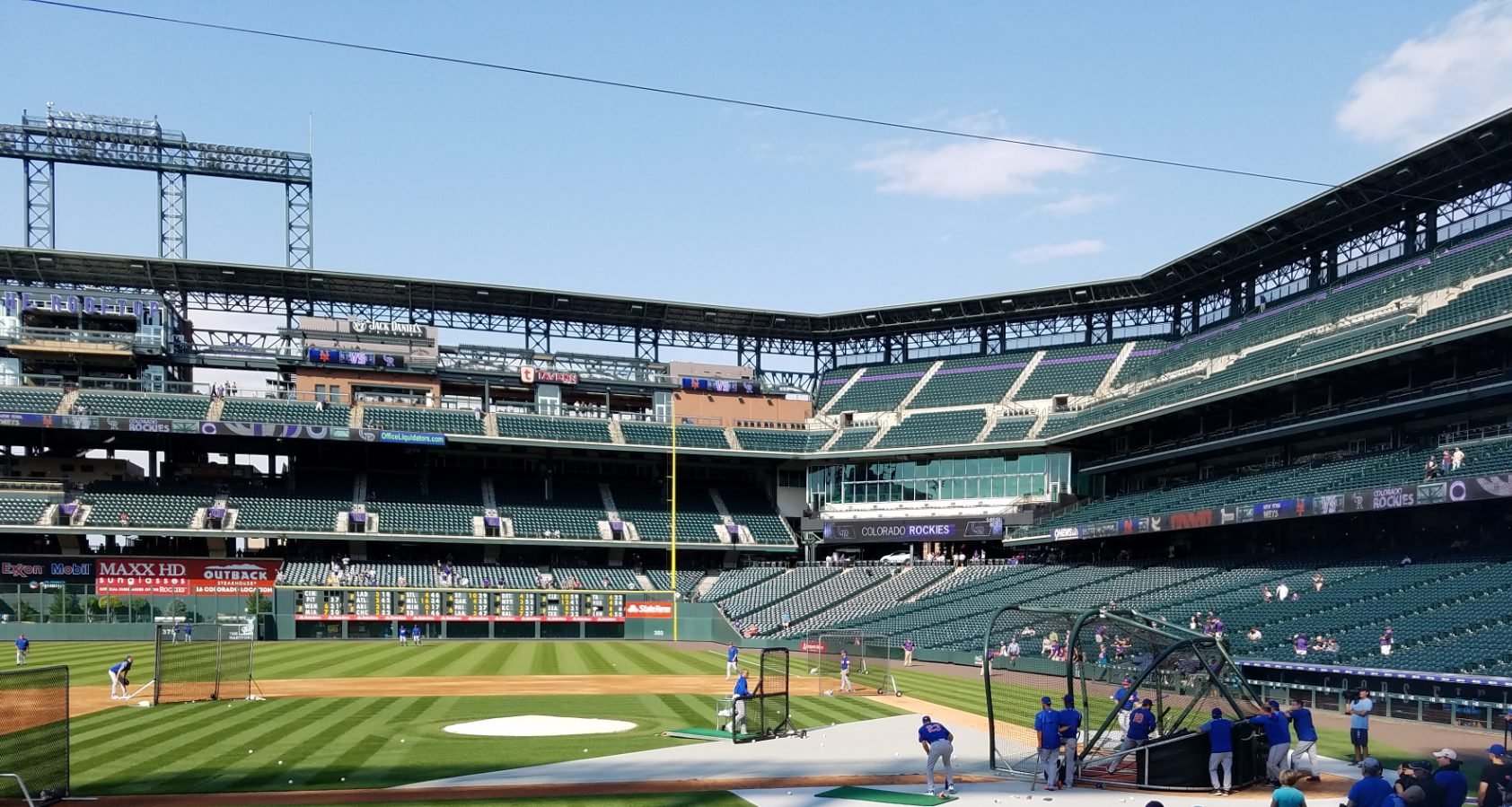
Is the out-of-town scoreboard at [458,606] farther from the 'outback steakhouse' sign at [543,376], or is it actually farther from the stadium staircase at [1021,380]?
the stadium staircase at [1021,380]

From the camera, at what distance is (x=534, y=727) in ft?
89.5

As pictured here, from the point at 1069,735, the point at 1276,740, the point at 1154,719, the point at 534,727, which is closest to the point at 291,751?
the point at 534,727

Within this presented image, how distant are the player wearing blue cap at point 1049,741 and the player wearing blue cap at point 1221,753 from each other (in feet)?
A: 8.01

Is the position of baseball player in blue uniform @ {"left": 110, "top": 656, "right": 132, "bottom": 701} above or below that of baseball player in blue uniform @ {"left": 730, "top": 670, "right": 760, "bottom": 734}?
below

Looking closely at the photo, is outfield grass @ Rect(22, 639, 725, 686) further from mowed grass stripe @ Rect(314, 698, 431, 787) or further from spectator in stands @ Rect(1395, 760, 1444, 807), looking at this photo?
spectator in stands @ Rect(1395, 760, 1444, 807)

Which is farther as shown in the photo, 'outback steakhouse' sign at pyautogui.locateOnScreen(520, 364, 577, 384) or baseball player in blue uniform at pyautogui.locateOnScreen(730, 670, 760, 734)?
'outback steakhouse' sign at pyautogui.locateOnScreen(520, 364, 577, 384)

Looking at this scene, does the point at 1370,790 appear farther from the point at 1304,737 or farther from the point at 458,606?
the point at 458,606

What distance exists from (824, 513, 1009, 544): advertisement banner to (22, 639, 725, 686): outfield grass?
648 inches

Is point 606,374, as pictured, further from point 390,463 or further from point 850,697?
point 850,697

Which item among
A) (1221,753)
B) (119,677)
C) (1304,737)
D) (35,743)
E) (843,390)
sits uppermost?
(843,390)

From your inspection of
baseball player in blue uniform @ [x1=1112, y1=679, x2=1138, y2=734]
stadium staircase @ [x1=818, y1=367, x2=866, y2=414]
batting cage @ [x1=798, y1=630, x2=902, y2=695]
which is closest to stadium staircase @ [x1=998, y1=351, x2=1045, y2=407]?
stadium staircase @ [x1=818, y1=367, x2=866, y2=414]

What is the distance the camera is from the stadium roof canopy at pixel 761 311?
163 feet

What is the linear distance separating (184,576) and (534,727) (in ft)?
141

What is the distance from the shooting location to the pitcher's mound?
26.1 metres
